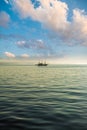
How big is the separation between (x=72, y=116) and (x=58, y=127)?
8.93 ft

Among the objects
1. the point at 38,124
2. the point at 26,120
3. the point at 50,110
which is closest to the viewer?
the point at 38,124

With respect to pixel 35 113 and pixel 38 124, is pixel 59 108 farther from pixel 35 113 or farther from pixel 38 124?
pixel 38 124

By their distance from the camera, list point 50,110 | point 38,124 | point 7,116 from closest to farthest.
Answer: point 38,124, point 7,116, point 50,110

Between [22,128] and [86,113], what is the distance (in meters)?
5.67

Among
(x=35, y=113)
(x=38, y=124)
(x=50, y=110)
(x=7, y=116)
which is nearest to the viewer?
(x=38, y=124)

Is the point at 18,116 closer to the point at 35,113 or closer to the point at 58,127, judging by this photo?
the point at 35,113

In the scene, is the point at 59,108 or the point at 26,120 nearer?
the point at 26,120

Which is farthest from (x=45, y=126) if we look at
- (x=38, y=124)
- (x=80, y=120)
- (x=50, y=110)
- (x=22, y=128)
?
(x=50, y=110)

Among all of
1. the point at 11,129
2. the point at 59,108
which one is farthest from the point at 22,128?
the point at 59,108

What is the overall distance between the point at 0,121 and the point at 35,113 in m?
3.16

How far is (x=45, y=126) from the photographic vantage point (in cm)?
1144

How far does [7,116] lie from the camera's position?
13.5 metres

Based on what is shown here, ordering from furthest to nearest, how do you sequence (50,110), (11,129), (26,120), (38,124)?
(50,110) < (26,120) < (38,124) < (11,129)

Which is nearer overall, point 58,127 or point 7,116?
point 58,127
